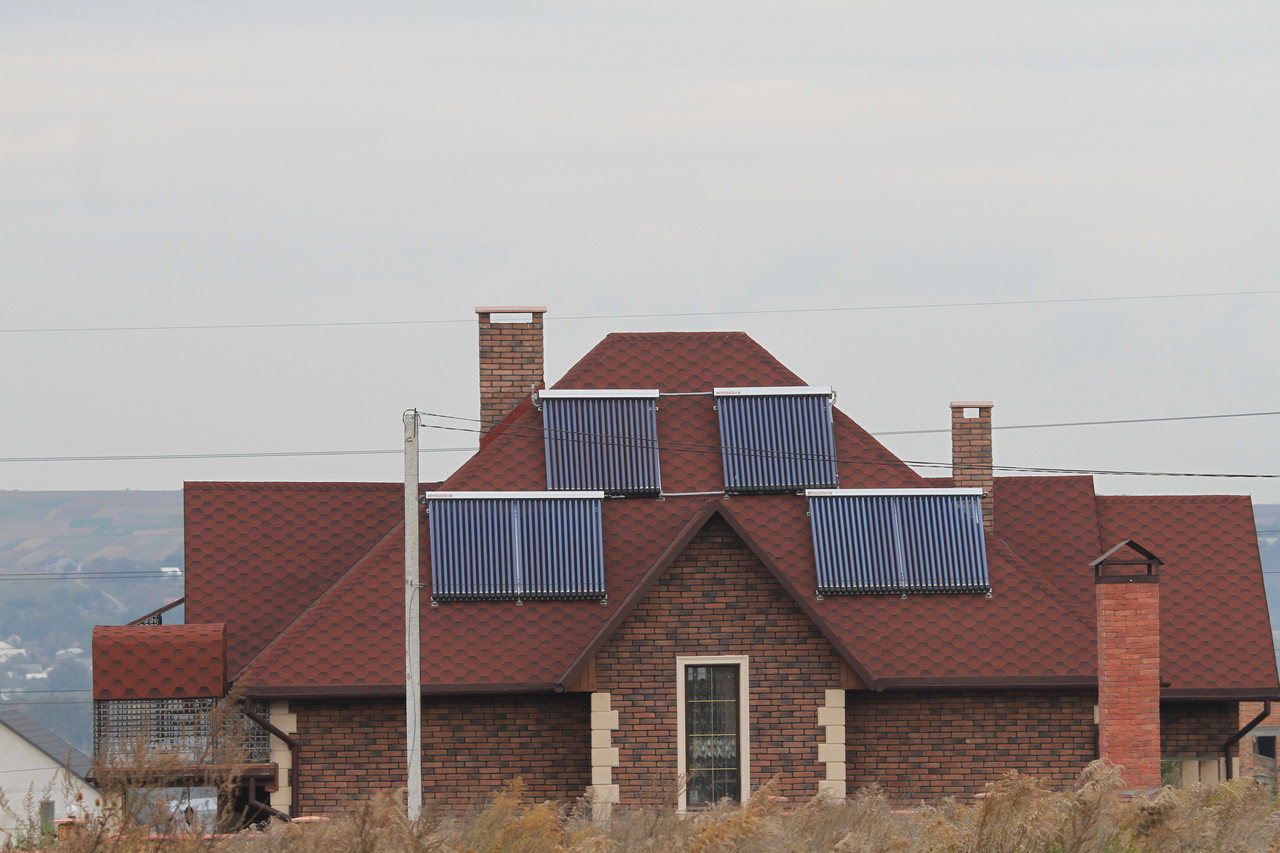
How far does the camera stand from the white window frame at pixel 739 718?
59.5 ft

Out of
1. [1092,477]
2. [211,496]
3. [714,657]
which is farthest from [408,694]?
[1092,477]

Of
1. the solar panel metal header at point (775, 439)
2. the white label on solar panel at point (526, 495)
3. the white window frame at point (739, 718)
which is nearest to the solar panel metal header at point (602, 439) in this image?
the white label on solar panel at point (526, 495)

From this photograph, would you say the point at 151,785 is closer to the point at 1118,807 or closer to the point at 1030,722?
the point at 1118,807

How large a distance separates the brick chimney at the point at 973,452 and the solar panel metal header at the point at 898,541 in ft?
7.37

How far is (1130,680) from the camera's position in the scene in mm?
18531

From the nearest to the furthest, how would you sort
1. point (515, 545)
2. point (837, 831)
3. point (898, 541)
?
point (837, 831)
point (515, 545)
point (898, 541)

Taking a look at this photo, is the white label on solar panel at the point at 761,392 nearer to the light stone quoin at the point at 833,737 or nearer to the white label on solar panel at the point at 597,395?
the white label on solar panel at the point at 597,395

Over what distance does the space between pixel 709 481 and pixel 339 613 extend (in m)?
5.58

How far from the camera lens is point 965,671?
18812mm

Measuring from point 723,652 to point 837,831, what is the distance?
18.1ft

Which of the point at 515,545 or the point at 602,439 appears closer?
the point at 515,545

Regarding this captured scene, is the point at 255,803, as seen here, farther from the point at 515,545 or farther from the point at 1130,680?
the point at 1130,680

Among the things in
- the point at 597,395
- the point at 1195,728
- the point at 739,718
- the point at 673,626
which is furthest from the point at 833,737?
the point at 1195,728

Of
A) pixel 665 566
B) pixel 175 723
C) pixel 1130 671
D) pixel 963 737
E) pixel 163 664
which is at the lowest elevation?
pixel 963 737
